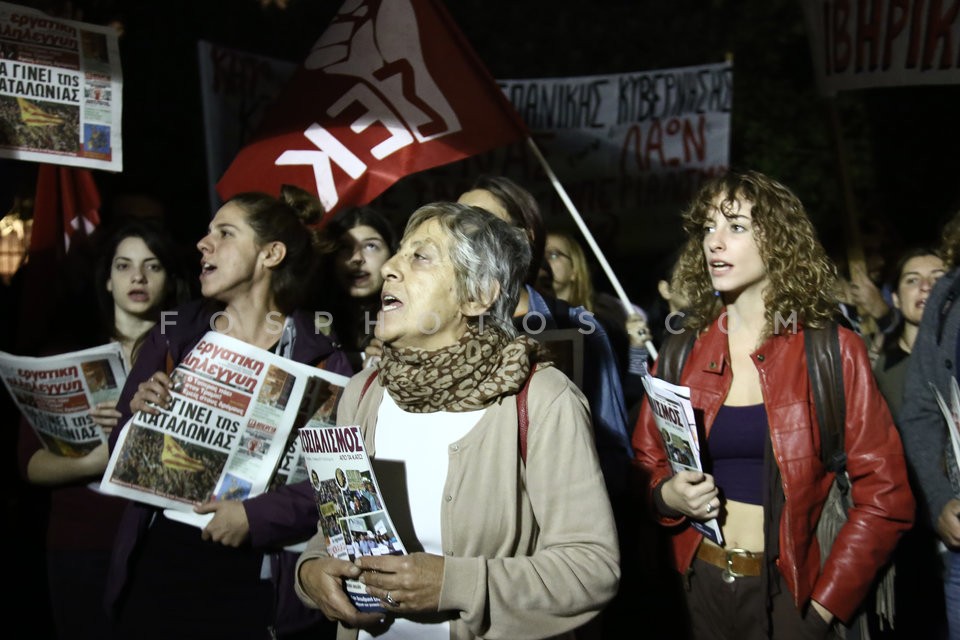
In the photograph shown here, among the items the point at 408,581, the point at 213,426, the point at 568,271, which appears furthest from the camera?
the point at 568,271

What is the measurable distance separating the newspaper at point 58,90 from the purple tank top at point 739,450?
253 cm

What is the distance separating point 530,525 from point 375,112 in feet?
8.45

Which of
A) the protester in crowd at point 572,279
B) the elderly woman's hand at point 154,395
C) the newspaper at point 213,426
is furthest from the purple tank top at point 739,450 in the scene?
the protester in crowd at point 572,279

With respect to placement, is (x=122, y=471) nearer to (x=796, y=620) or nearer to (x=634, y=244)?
(x=796, y=620)

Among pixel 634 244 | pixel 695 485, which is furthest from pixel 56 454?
pixel 634 244

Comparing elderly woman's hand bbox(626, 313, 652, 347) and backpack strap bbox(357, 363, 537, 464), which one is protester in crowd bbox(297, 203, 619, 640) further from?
elderly woman's hand bbox(626, 313, 652, 347)

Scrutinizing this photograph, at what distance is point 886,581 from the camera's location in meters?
3.21

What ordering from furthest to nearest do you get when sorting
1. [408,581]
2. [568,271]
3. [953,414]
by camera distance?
[568,271] < [953,414] < [408,581]

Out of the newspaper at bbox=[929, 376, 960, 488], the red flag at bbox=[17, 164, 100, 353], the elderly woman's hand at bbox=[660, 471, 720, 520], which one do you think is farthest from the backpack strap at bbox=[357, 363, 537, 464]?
the red flag at bbox=[17, 164, 100, 353]

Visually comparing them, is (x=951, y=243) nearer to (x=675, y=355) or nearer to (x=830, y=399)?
(x=830, y=399)

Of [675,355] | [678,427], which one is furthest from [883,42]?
[678,427]

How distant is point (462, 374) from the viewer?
272 cm

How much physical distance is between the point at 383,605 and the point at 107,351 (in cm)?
173

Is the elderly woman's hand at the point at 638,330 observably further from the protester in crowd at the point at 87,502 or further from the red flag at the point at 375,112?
the protester in crowd at the point at 87,502
